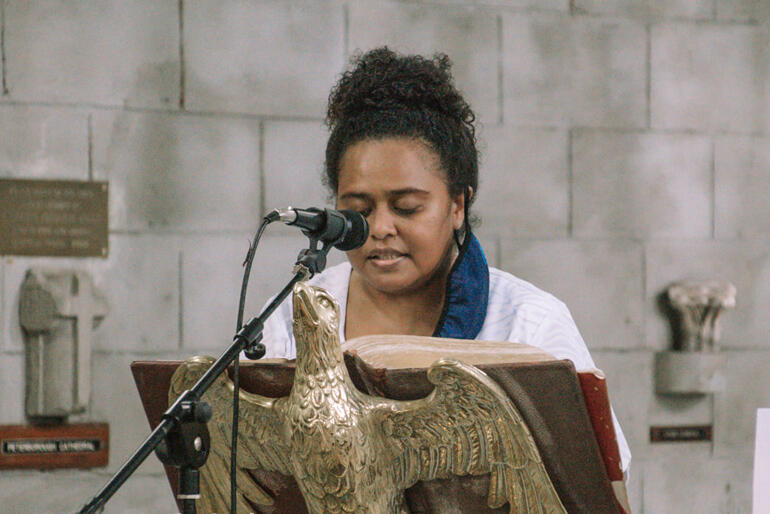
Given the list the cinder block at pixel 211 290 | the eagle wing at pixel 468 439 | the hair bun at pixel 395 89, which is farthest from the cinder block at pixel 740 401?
the eagle wing at pixel 468 439

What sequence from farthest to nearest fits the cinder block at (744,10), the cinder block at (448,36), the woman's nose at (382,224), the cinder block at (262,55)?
the cinder block at (744,10)
the cinder block at (448,36)
the cinder block at (262,55)
the woman's nose at (382,224)

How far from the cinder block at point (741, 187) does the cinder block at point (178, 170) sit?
1892mm

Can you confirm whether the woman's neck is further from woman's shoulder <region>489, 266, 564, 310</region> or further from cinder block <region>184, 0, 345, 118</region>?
cinder block <region>184, 0, 345, 118</region>

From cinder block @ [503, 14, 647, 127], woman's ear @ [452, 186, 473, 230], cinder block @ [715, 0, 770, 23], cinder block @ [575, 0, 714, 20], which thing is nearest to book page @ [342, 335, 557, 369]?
woman's ear @ [452, 186, 473, 230]

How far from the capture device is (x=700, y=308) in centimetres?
381

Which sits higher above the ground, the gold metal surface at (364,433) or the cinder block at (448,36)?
the cinder block at (448,36)

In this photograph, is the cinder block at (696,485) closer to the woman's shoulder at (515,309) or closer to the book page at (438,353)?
the woman's shoulder at (515,309)

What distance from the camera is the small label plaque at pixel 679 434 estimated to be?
3.87 metres

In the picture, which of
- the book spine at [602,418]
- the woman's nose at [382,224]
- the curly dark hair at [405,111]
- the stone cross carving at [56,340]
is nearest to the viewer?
the book spine at [602,418]

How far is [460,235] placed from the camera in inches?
92.3

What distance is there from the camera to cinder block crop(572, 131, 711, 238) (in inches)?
151

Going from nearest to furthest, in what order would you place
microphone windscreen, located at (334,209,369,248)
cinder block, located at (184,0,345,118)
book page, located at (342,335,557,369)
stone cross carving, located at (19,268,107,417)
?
book page, located at (342,335,557,369) → microphone windscreen, located at (334,209,369,248) → stone cross carving, located at (19,268,107,417) → cinder block, located at (184,0,345,118)

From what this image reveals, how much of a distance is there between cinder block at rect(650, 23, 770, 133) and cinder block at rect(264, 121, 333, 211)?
138cm

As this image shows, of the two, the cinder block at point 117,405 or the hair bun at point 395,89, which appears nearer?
the hair bun at point 395,89
